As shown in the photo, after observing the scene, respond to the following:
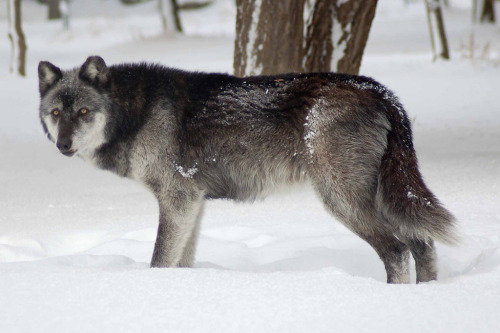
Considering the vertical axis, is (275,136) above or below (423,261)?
above

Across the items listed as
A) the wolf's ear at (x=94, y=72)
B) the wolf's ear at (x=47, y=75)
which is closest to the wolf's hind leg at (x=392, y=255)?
the wolf's ear at (x=94, y=72)

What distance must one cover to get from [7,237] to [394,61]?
14070 mm

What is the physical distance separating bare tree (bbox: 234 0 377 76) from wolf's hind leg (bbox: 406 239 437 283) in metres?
3.58

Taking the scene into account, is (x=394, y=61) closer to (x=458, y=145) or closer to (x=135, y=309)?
(x=458, y=145)

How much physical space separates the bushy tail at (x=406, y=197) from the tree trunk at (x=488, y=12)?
23.3m

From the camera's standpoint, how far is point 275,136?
4152 mm

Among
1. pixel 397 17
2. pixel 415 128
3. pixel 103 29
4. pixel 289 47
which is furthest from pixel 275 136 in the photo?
pixel 397 17

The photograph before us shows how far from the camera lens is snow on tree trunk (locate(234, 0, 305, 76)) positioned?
730 centimetres

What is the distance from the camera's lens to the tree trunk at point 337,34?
23.5 feet

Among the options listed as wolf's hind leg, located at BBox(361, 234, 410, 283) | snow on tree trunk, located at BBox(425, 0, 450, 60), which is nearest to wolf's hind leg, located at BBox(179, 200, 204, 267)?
wolf's hind leg, located at BBox(361, 234, 410, 283)

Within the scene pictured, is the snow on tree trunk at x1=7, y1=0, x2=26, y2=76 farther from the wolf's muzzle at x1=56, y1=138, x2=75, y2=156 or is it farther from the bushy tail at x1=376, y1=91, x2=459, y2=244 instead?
the bushy tail at x1=376, y1=91, x2=459, y2=244

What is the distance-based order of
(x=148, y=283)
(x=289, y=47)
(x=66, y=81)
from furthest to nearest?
(x=289, y=47)
(x=66, y=81)
(x=148, y=283)

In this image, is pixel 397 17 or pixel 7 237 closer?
pixel 7 237

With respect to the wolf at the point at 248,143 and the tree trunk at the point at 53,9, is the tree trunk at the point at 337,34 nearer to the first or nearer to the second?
the wolf at the point at 248,143
